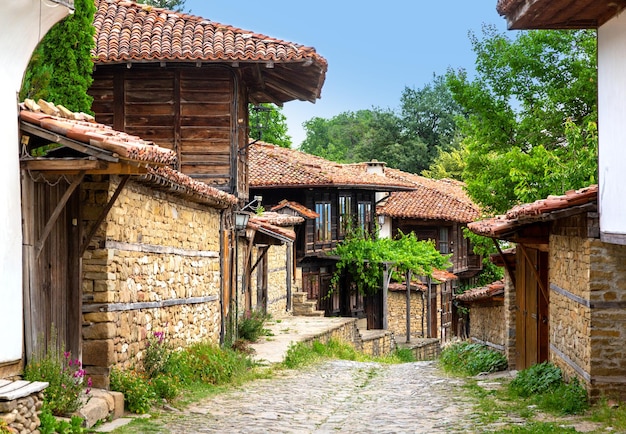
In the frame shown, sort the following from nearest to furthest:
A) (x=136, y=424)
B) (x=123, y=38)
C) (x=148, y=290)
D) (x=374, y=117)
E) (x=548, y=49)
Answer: (x=136, y=424) < (x=148, y=290) < (x=123, y=38) < (x=548, y=49) < (x=374, y=117)

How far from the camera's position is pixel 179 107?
16156 mm

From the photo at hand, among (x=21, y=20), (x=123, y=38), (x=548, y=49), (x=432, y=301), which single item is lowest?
(x=432, y=301)

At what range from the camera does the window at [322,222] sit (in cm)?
3114

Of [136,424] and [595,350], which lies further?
[595,350]

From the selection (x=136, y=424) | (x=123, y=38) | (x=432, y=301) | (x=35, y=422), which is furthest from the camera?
(x=432, y=301)

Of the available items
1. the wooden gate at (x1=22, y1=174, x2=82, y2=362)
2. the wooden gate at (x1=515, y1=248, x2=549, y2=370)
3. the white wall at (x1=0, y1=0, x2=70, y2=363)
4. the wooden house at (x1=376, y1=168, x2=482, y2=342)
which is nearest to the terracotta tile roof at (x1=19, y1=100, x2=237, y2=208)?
the white wall at (x1=0, y1=0, x2=70, y2=363)

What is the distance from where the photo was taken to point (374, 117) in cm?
6341

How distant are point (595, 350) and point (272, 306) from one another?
645 inches

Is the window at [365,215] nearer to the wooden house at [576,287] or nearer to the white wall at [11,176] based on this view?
the wooden house at [576,287]

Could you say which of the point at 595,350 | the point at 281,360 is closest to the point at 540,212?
the point at 595,350

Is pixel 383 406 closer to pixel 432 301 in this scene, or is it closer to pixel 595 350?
pixel 595 350

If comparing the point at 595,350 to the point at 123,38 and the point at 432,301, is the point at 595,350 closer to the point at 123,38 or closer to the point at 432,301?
the point at 123,38

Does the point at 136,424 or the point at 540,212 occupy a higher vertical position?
the point at 540,212

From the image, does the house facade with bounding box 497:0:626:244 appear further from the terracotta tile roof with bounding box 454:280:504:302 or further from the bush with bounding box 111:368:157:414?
the terracotta tile roof with bounding box 454:280:504:302
